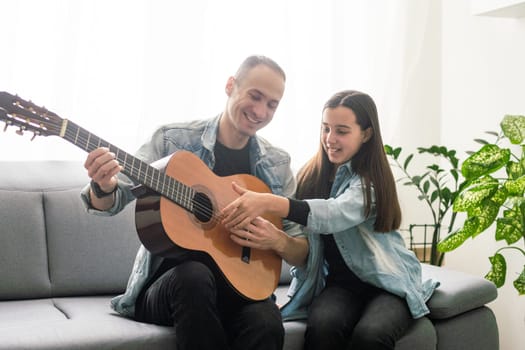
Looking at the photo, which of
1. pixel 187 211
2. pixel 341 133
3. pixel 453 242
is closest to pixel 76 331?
pixel 187 211

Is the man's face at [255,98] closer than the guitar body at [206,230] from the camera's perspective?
No

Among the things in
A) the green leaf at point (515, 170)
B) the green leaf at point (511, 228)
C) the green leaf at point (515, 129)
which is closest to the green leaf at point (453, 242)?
the green leaf at point (511, 228)

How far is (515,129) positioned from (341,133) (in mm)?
811

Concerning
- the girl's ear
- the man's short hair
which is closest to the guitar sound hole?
the man's short hair

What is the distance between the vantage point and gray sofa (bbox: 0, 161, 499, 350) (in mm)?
2029

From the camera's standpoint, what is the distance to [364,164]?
207 centimetres

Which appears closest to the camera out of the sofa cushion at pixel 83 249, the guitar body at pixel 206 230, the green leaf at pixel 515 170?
the guitar body at pixel 206 230

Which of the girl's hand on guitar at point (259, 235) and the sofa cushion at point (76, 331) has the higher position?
the girl's hand on guitar at point (259, 235)

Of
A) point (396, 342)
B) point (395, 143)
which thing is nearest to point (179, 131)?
point (396, 342)

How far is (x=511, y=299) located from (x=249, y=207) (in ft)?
5.37

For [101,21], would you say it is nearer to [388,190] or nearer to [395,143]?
[388,190]

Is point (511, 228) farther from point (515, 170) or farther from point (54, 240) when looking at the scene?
point (54, 240)

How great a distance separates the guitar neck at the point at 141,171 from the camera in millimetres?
1562

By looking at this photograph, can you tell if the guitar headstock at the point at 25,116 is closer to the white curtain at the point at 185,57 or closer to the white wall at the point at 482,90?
the white curtain at the point at 185,57
